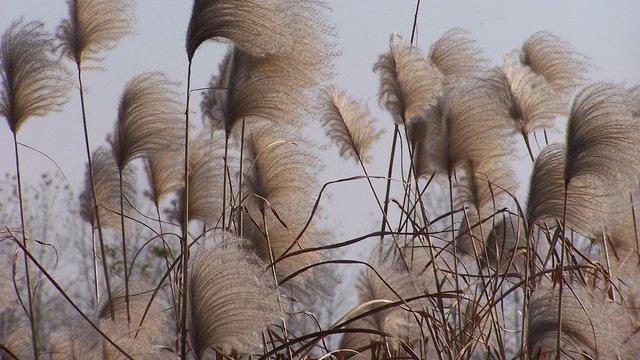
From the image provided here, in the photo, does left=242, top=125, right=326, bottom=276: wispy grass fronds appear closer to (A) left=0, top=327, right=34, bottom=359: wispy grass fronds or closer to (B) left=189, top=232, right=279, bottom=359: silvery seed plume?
A: (A) left=0, top=327, right=34, bottom=359: wispy grass fronds

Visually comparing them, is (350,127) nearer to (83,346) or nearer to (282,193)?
(282,193)

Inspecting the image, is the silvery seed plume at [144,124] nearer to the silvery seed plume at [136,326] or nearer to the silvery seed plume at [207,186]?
the silvery seed plume at [207,186]

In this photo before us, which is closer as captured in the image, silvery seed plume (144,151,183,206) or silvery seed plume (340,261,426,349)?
silvery seed plume (340,261,426,349)

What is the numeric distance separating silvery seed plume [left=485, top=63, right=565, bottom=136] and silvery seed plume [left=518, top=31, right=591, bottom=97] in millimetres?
552

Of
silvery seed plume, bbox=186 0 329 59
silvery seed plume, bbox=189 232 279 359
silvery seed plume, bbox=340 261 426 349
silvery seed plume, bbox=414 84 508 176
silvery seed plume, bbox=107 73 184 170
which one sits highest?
silvery seed plume, bbox=414 84 508 176

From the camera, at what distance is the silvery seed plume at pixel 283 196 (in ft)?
11.6

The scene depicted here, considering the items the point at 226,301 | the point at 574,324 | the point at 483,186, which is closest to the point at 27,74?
the point at 226,301

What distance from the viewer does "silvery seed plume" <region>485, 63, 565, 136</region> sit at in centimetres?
373

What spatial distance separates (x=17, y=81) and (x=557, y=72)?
6.63 ft

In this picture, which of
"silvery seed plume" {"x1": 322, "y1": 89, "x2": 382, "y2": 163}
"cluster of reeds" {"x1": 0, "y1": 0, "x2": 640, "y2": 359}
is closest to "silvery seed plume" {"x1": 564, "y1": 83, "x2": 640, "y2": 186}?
"cluster of reeds" {"x1": 0, "y1": 0, "x2": 640, "y2": 359}

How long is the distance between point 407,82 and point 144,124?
33.8 inches

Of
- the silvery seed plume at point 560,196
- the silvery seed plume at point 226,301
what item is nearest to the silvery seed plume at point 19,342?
the silvery seed plume at point 226,301

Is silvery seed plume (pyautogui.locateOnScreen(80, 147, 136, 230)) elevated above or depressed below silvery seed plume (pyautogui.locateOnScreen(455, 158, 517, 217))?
below

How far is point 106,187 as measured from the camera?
4.06m
